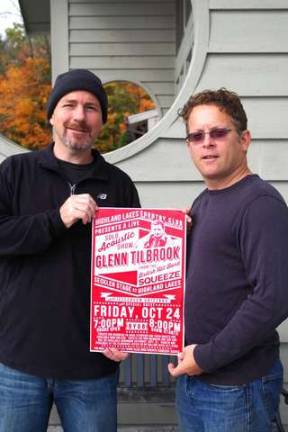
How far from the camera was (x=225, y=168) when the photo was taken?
4.97 ft

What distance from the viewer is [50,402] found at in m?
1.73

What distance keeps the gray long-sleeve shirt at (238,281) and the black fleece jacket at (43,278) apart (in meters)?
0.33

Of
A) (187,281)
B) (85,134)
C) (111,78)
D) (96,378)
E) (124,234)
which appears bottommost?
(96,378)

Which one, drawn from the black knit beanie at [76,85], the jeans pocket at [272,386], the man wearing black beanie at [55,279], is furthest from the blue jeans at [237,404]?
the black knit beanie at [76,85]

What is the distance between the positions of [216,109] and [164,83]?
507 centimetres

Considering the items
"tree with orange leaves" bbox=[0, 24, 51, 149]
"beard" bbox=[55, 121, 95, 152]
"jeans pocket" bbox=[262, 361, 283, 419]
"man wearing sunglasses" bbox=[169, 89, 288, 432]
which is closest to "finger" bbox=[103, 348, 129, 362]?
"man wearing sunglasses" bbox=[169, 89, 288, 432]

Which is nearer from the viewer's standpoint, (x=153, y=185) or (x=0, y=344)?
(x=0, y=344)

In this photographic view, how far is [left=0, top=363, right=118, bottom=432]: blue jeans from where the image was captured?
1.67 metres

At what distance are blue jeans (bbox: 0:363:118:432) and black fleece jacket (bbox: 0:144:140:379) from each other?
0.11 ft

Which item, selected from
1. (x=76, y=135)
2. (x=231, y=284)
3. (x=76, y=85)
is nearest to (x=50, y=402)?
(x=231, y=284)

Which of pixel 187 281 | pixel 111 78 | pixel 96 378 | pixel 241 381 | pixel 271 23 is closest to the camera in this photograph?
pixel 241 381

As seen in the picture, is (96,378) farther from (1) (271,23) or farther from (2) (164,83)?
(2) (164,83)

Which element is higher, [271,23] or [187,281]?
[271,23]

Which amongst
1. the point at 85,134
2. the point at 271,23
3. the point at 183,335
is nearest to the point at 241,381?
the point at 183,335
